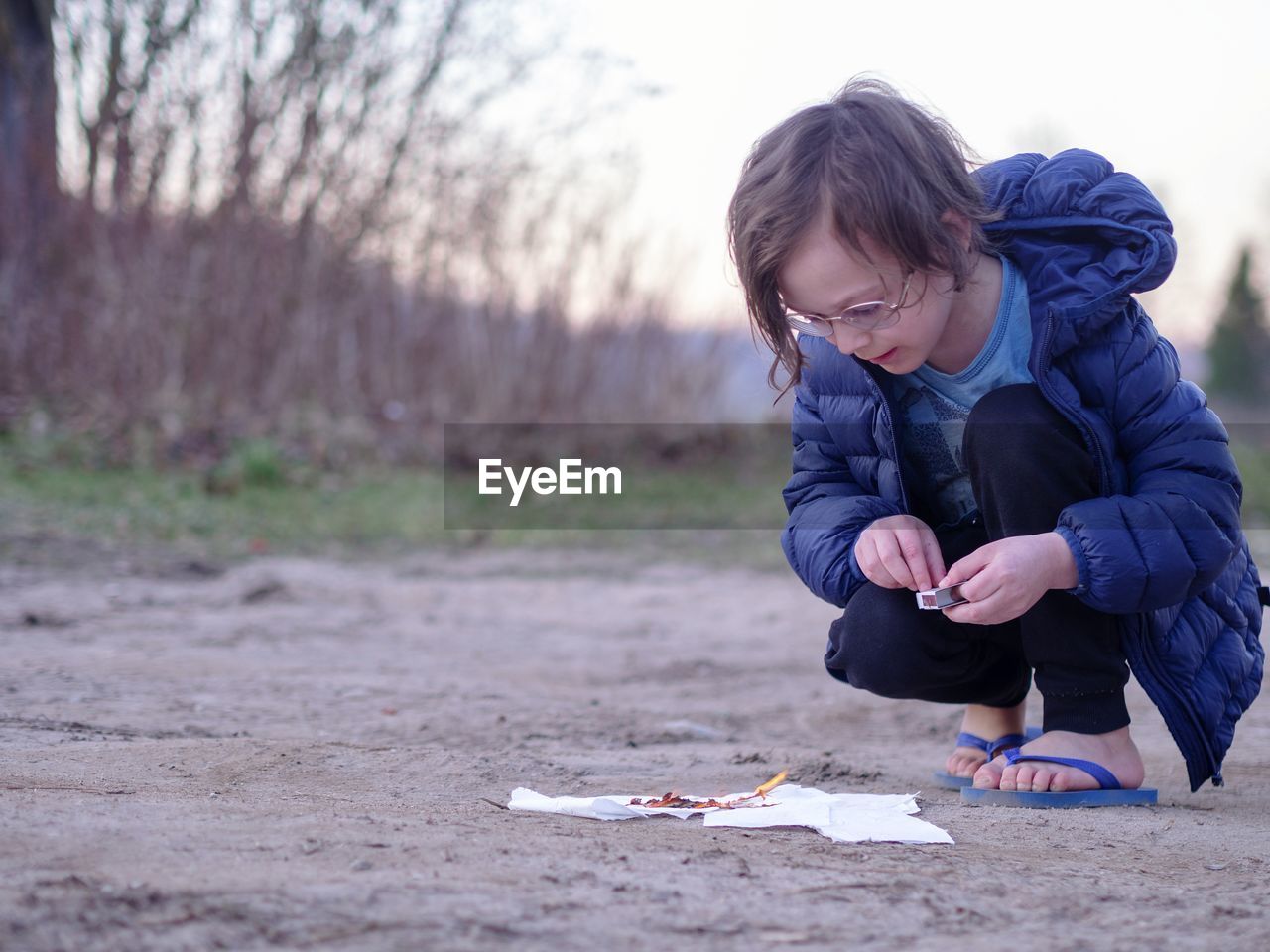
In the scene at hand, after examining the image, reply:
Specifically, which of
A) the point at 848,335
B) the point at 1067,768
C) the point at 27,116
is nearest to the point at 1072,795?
the point at 1067,768

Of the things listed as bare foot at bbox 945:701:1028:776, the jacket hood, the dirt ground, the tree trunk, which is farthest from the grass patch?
the jacket hood

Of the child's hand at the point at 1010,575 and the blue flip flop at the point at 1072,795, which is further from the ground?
the child's hand at the point at 1010,575

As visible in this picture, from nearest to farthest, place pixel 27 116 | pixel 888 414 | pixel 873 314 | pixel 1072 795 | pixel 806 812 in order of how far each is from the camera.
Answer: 1. pixel 806 812
2. pixel 873 314
3. pixel 1072 795
4. pixel 888 414
5. pixel 27 116

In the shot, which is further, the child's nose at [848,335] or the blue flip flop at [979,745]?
the blue flip flop at [979,745]

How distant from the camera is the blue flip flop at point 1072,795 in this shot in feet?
6.66

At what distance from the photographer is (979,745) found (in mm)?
2340

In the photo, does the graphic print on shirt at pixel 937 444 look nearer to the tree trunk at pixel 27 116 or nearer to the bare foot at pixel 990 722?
the bare foot at pixel 990 722

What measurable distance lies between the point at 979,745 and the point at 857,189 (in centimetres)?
104

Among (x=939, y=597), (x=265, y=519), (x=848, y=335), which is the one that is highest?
(x=848, y=335)

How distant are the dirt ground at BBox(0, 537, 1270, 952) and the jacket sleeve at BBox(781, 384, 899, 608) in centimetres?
34

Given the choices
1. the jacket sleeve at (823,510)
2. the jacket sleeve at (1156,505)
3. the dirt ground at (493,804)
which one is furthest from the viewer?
the jacket sleeve at (823,510)

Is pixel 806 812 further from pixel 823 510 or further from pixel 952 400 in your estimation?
pixel 952 400

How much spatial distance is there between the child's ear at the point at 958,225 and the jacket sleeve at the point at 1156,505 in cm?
29

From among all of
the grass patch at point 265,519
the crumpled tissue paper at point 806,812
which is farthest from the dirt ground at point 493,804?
the grass patch at point 265,519
